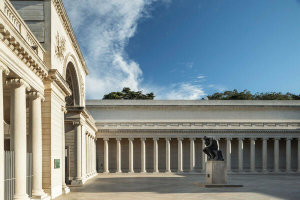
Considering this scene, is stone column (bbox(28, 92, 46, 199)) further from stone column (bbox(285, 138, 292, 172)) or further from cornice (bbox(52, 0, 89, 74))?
stone column (bbox(285, 138, 292, 172))

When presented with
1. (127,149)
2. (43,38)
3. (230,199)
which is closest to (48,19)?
(43,38)

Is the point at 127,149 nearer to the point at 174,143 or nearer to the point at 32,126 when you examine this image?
the point at 174,143

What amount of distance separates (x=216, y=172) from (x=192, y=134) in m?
35.4

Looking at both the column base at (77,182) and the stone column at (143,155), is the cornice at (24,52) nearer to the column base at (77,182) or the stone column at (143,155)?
the column base at (77,182)

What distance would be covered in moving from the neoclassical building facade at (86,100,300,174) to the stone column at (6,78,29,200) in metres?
52.5

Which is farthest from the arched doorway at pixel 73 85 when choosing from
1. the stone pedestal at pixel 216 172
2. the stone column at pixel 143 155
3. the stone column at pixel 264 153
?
the stone column at pixel 264 153

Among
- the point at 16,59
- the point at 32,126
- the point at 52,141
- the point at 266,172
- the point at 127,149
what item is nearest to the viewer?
the point at 16,59

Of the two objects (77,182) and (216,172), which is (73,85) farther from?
(216,172)

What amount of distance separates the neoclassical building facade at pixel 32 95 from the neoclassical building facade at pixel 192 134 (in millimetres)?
39616

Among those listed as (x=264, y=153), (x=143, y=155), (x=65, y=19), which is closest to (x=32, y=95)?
(x=65, y=19)

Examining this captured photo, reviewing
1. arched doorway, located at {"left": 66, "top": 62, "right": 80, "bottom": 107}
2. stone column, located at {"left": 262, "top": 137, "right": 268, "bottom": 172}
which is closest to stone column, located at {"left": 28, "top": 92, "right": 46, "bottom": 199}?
arched doorway, located at {"left": 66, "top": 62, "right": 80, "bottom": 107}

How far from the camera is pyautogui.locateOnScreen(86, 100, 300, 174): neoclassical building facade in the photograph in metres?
77.2

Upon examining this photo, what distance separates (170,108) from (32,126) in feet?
195

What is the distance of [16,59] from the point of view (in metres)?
22.6
